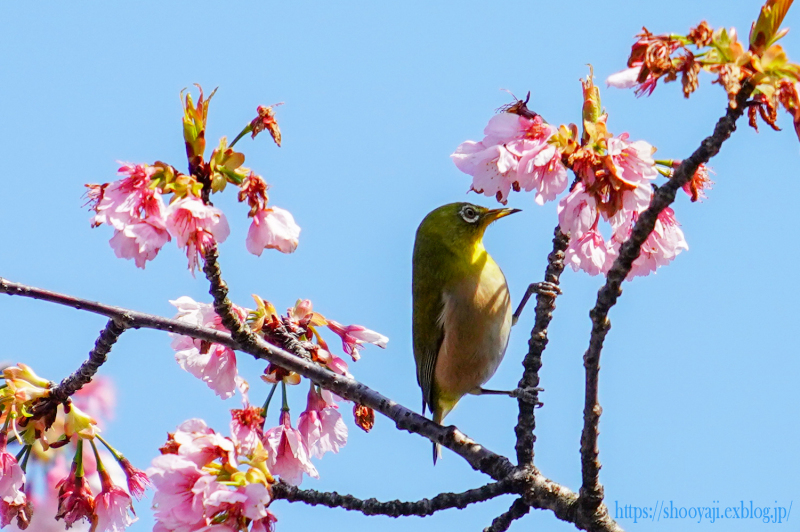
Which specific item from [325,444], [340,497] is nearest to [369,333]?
[325,444]

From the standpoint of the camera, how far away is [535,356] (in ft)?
14.5

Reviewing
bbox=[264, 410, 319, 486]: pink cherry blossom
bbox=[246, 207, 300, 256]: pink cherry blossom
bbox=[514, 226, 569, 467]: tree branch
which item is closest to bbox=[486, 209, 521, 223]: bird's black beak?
bbox=[514, 226, 569, 467]: tree branch

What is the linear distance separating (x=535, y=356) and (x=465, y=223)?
9.57ft

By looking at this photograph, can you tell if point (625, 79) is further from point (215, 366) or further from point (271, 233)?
point (215, 366)

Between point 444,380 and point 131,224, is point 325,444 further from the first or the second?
point 444,380

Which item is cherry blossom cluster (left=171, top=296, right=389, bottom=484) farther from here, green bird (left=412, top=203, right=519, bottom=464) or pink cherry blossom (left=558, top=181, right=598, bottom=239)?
green bird (left=412, top=203, right=519, bottom=464)

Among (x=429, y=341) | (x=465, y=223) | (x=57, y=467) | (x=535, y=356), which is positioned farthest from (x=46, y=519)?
(x=465, y=223)

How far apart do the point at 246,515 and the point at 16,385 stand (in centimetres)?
146

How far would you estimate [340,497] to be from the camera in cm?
412

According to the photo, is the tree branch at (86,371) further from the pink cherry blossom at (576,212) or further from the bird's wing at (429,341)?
the bird's wing at (429,341)

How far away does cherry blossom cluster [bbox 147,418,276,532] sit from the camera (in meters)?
3.34

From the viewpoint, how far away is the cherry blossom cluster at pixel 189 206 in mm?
3463

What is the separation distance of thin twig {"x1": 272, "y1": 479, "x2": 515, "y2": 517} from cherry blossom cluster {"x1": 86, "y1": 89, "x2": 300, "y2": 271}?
1.21 meters

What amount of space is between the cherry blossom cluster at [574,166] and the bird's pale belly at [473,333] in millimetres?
2556
